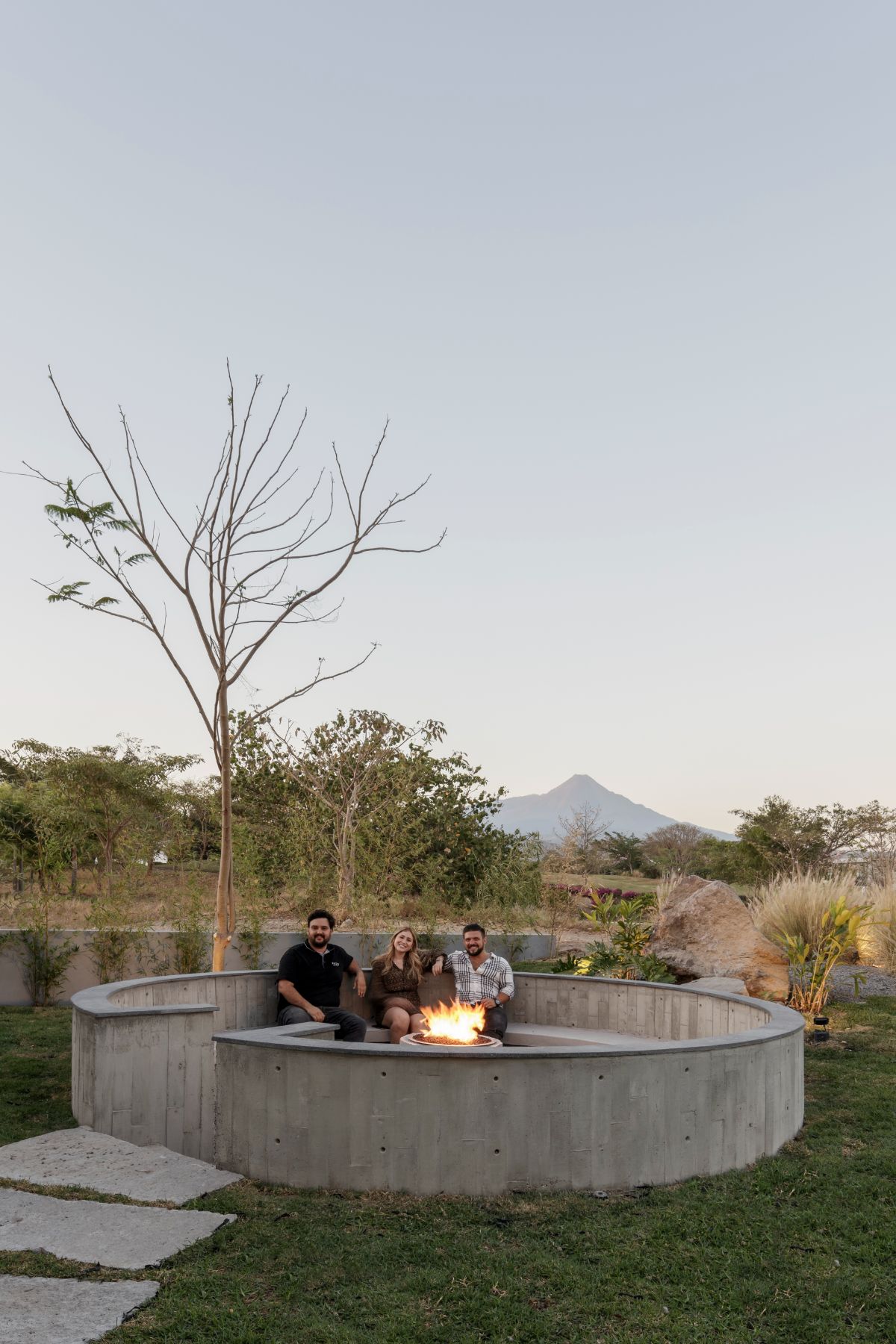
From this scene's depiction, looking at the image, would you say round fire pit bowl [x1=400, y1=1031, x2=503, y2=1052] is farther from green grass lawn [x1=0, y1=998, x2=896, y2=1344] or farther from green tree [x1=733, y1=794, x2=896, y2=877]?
green tree [x1=733, y1=794, x2=896, y2=877]

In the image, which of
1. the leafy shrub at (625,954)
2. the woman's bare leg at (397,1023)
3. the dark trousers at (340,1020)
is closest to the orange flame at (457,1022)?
the woman's bare leg at (397,1023)

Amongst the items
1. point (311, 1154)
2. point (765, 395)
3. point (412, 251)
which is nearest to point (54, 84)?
point (412, 251)

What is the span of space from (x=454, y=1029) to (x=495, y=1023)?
0.69 m

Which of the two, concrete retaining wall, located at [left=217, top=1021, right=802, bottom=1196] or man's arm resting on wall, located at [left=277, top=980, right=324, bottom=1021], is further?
man's arm resting on wall, located at [left=277, top=980, right=324, bottom=1021]

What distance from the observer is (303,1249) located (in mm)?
3316

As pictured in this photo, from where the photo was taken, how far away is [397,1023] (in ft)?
20.9

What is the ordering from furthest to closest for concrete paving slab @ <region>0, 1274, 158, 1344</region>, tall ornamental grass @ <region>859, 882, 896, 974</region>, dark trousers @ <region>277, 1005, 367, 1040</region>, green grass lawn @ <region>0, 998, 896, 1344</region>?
tall ornamental grass @ <region>859, 882, 896, 974</region> → dark trousers @ <region>277, 1005, 367, 1040</region> → green grass lawn @ <region>0, 998, 896, 1344</region> → concrete paving slab @ <region>0, 1274, 158, 1344</region>

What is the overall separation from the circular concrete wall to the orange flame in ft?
3.52

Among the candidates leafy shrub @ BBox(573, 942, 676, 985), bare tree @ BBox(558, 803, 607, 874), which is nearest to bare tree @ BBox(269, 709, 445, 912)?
bare tree @ BBox(558, 803, 607, 874)

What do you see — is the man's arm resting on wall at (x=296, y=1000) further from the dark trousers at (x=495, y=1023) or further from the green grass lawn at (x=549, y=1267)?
the green grass lawn at (x=549, y=1267)

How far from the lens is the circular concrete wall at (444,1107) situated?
3.96 meters

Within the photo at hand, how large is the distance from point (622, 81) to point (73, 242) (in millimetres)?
6745

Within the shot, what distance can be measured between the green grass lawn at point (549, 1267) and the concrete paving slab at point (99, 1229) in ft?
0.25

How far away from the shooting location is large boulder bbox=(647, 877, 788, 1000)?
30.2ft
